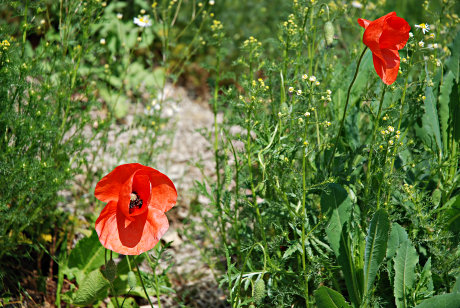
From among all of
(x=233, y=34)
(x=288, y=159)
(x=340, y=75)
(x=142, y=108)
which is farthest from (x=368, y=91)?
(x=233, y=34)

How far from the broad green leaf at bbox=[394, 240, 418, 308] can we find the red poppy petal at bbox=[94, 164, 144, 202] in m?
1.01

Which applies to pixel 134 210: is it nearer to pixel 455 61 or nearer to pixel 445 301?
pixel 445 301

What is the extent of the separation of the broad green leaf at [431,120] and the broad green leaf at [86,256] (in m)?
1.59

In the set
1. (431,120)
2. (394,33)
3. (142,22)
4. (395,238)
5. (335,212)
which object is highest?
(142,22)

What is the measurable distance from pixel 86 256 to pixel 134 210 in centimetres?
79

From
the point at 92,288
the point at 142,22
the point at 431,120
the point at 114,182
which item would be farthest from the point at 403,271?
the point at 142,22

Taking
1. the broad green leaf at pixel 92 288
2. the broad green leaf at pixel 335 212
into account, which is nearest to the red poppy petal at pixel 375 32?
the broad green leaf at pixel 335 212

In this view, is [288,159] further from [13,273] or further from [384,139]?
[13,273]

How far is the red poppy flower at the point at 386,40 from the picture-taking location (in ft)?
5.27

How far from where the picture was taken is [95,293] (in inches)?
82.2

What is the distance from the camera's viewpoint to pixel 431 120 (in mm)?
2195

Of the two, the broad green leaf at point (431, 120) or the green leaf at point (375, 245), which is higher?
the broad green leaf at point (431, 120)

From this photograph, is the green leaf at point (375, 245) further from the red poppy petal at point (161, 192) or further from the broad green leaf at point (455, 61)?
the broad green leaf at point (455, 61)

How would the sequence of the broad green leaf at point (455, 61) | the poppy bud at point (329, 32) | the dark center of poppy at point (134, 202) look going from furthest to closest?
the broad green leaf at point (455, 61) → the poppy bud at point (329, 32) → the dark center of poppy at point (134, 202)
